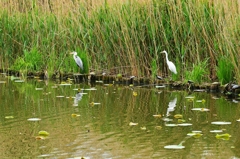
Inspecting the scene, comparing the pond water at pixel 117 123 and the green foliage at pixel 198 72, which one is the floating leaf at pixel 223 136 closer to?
the pond water at pixel 117 123

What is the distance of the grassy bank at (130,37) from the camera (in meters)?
8.68

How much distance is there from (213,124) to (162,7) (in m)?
3.94

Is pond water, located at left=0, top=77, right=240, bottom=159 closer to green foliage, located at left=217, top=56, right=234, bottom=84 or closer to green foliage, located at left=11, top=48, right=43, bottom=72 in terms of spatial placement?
green foliage, located at left=217, top=56, right=234, bottom=84

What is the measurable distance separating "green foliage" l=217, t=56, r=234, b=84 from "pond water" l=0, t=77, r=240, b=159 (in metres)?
0.33

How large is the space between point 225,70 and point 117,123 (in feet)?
9.74

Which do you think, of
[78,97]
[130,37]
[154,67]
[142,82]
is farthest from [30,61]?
[78,97]

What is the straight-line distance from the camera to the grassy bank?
8680mm

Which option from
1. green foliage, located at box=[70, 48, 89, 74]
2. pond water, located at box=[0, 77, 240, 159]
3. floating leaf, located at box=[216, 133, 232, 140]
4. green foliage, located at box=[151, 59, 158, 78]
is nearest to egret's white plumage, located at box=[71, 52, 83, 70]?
green foliage, located at box=[70, 48, 89, 74]

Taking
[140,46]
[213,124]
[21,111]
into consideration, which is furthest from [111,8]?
[213,124]

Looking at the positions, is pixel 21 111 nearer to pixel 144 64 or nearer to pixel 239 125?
pixel 239 125

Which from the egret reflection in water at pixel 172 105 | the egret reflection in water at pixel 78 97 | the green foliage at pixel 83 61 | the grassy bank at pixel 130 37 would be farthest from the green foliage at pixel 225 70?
the green foliage at pixel 83 61

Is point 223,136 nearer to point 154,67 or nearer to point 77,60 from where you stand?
point 154,67

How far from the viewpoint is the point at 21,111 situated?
6.96m

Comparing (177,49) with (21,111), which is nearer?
(21,111)
